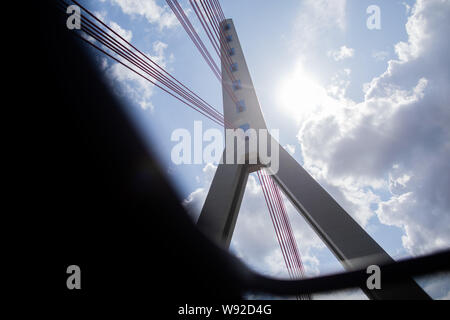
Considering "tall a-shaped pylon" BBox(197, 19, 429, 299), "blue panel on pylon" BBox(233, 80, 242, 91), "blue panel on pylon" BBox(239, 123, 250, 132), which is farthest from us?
"blue panel on pylon" BBox(233, 80, 242, 91)

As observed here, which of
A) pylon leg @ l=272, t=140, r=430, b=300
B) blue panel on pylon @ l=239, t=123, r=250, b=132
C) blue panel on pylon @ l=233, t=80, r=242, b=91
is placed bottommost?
pylon leg @ l=272, t=140, r=430, b=300

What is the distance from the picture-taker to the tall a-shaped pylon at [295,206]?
237cm

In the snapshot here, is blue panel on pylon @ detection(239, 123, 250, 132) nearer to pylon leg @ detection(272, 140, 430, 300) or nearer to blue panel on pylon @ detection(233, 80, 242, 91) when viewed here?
pylon leg @ detection(272, 140, 430, 300)

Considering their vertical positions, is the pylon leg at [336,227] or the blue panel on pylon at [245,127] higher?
the blue panel on pylon at [245,127]

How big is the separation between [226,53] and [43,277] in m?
5.98

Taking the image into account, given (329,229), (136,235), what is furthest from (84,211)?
(329,229)

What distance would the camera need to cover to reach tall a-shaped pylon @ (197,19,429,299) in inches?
93.4

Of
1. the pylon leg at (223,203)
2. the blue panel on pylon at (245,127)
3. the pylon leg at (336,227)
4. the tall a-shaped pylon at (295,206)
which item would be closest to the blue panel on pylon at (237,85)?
the tall a-shaped pylon at (295,206)

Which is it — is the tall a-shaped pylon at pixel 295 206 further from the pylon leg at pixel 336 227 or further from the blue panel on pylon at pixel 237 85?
the blue panel on pylon at pixel 237 85

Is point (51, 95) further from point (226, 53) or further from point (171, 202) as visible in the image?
point (226, 53)

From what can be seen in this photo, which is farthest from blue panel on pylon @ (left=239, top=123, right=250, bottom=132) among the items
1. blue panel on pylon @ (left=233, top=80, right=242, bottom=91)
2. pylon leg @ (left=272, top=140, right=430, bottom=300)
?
blue panel on pylon @ (left=233, top=80, right=242, bottom=91)

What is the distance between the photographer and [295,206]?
3229 mm

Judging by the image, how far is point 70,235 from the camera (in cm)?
191

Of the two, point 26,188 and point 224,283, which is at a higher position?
point 26,188
